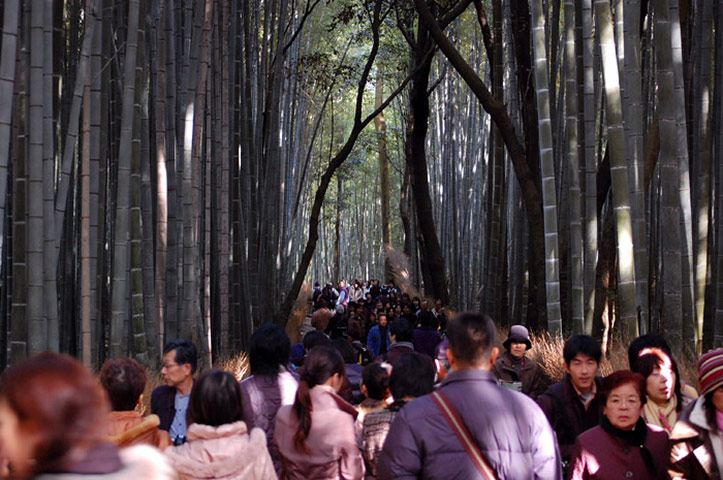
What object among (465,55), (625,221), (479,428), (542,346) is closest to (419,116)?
(465,55)

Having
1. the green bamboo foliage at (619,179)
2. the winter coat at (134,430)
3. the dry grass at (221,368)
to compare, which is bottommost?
the dry grass at (221,368)

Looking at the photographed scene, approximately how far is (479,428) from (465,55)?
15.3 metres

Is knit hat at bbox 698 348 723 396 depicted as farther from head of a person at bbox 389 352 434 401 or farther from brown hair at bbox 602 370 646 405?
head of a person at bbox 389 352 434 401

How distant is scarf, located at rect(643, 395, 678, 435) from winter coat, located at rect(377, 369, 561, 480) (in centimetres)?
90

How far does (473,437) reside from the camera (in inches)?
76.2

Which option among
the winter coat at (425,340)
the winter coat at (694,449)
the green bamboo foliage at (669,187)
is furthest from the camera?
the winter coat at (425,340)

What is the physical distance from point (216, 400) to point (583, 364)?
1345 mm

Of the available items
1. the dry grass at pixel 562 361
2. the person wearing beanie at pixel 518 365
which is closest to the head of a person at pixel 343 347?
the person wearing beanie at pixel 518 365

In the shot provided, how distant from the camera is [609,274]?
20.8ft

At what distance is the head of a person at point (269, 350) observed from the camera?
2.97m

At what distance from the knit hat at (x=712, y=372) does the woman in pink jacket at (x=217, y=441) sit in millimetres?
1150

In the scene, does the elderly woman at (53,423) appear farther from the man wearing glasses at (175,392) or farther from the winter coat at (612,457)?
the man wearing glasses at (175,392)

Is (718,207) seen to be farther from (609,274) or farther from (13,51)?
(13,51)

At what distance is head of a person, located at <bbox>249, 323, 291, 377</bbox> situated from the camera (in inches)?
117
